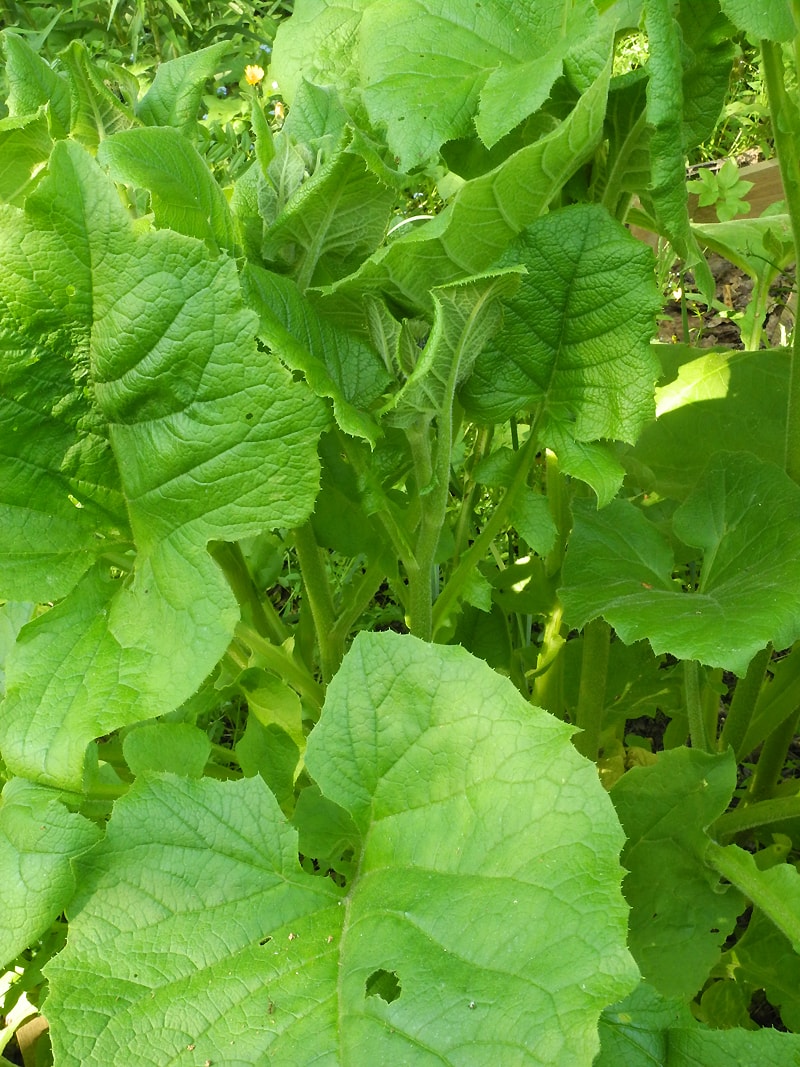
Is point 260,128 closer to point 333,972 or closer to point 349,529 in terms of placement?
point 349,529

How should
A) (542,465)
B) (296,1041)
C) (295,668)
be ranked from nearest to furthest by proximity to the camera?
(296,1041), (295,668), (542,465)

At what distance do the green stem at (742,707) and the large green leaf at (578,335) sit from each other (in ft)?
1.50

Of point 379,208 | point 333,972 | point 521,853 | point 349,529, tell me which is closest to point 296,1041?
point 333,972

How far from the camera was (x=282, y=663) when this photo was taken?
1086 mm

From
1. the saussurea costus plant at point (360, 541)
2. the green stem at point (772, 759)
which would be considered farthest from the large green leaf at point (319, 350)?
the green stem at point (772, 759)

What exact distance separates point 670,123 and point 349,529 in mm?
486

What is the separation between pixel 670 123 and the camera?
0.87 meters

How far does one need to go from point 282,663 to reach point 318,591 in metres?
0.10

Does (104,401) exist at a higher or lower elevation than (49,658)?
higher

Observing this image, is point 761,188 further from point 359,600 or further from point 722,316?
point 359,600

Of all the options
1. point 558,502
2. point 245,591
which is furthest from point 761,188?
point 245,591

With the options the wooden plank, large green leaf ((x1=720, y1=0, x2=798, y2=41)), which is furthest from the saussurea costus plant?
the wooden plank

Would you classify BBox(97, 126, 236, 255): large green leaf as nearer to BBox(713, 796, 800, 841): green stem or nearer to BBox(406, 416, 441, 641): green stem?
BBox(406, 416, 441, 641): green stem

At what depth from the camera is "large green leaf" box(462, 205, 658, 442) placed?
94 centimetres
